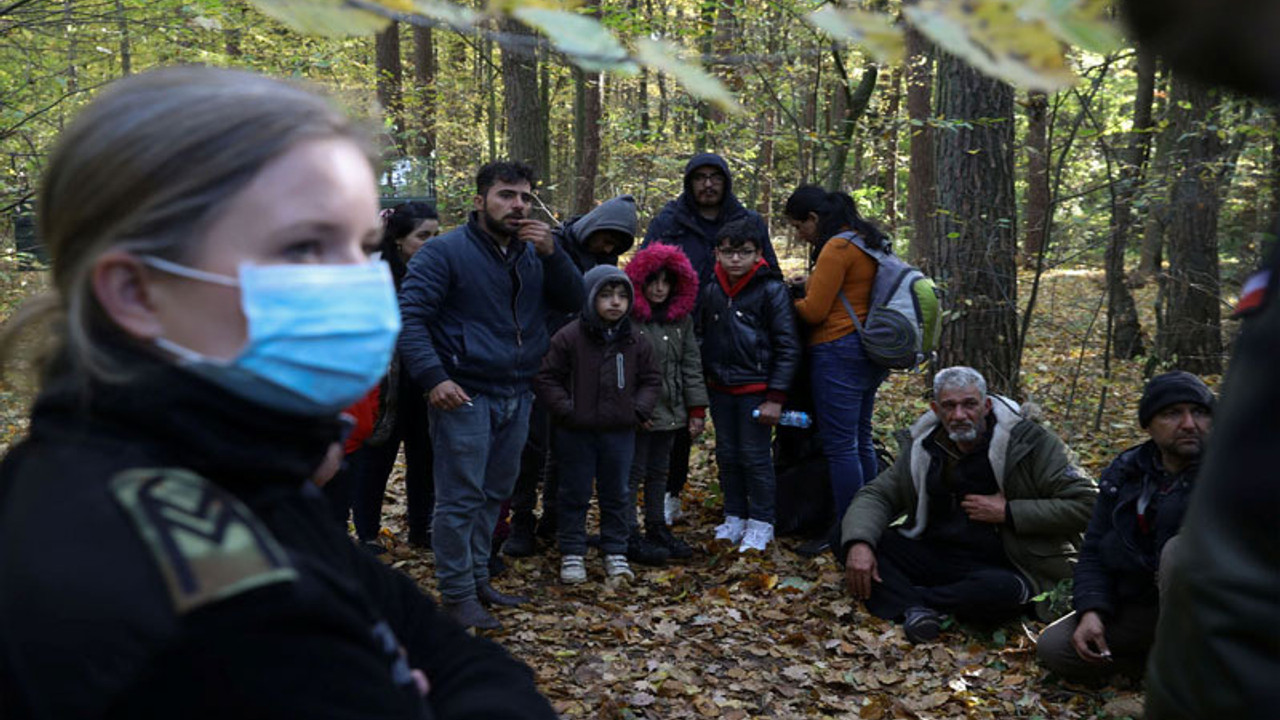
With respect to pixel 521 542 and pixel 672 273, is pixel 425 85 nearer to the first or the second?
pixel 672 273

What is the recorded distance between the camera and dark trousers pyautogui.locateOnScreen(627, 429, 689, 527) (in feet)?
20.5

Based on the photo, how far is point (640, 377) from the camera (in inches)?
233

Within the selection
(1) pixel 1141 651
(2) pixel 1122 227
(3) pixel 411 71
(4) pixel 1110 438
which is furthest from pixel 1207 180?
(3) pixel 411 71

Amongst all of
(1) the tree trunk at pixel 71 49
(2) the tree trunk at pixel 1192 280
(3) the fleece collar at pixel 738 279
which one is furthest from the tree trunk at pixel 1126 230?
(1) the tree trunk at pixel 71 49

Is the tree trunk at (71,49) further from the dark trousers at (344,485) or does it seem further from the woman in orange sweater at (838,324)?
the woman in orange sweater at (838,324)

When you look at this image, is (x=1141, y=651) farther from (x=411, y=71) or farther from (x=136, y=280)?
(x=411, y=71)

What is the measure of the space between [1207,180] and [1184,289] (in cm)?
196

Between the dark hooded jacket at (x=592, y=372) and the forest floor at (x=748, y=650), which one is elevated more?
the dark hooded jacket at (x=592, y=372)

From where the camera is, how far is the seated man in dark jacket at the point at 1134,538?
4.10 m

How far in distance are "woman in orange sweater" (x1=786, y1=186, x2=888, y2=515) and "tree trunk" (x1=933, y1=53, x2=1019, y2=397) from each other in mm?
1578

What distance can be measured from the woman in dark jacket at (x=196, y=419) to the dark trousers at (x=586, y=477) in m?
4.63

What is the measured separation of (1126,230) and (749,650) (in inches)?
192

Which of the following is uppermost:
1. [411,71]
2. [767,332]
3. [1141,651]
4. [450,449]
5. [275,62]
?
[411,71]

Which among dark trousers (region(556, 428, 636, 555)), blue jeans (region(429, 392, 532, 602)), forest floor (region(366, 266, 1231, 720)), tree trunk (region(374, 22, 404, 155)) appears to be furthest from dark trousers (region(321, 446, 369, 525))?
tree trunk (region(374, 22, 404, 155))
